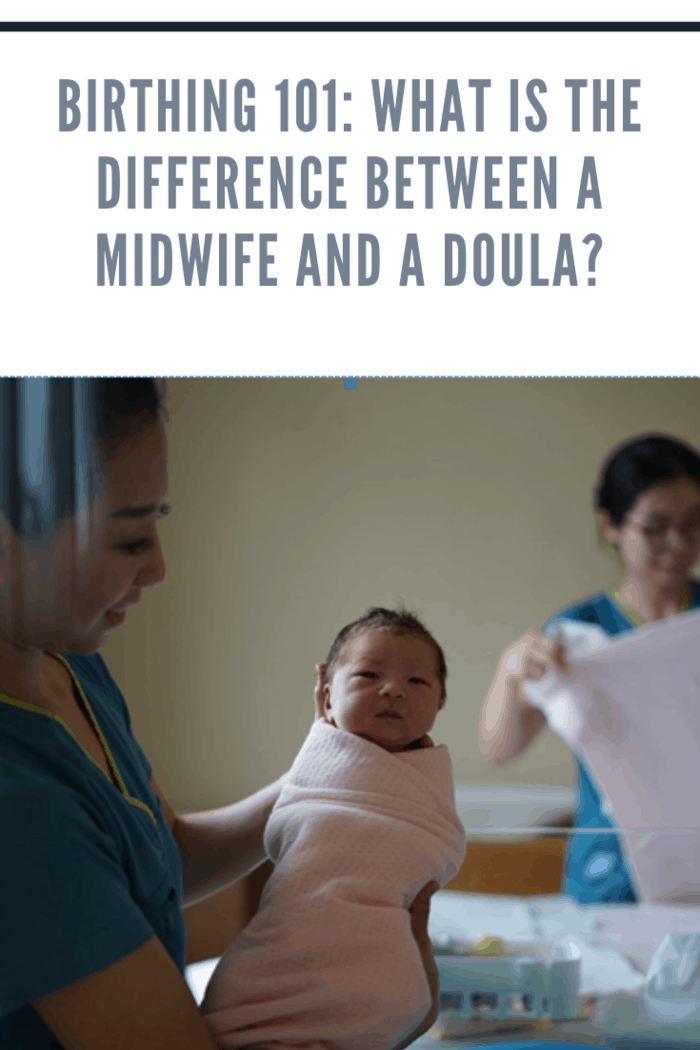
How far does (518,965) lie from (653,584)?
27 centimetres

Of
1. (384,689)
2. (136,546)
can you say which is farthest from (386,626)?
(136,546)

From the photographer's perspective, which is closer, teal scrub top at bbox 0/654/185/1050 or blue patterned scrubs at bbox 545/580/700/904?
teal scrub top at bbox 0/654/185/1050

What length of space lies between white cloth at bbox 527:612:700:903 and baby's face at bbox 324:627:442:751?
0.37 feet

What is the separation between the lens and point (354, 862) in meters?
0.50

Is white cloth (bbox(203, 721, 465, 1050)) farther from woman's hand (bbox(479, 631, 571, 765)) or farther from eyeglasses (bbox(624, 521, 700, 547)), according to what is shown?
eyeglasses (bbox(624, 521, 700, 547))

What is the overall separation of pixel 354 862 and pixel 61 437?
0.97 ft

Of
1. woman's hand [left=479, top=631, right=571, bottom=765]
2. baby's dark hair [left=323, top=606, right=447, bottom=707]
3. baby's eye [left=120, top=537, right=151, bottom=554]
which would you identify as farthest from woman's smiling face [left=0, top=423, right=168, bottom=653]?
woman's hand [left=479, top=631, right=571, bottom=765]

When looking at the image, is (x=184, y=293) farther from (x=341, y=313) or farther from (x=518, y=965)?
(x=518, y=965)

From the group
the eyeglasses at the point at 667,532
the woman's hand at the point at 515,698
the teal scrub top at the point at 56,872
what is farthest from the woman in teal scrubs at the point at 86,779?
the eyeglasses at the point at 667,532

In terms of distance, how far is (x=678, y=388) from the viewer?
604mm

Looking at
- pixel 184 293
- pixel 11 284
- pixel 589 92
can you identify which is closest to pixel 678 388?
pixel 589 92

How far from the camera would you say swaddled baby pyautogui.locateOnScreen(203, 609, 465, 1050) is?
48 cm

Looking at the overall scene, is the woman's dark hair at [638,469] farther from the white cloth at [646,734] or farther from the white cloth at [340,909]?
the white cloth at [340,909]

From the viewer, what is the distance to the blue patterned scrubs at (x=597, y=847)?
60 centimetres
